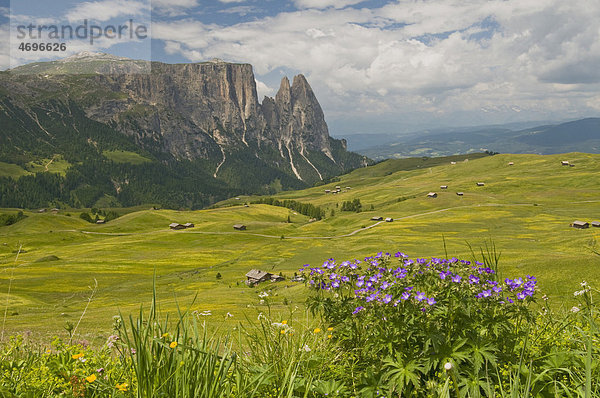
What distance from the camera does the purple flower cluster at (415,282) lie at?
6.30 meters

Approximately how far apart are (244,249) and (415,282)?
442 ft

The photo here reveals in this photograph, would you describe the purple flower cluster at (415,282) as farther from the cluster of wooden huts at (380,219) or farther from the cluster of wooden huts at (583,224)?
the cluster of wooden huts at (380,219)

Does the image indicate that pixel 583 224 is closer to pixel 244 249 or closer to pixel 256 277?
pixel 256 277

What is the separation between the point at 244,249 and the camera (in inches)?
5448

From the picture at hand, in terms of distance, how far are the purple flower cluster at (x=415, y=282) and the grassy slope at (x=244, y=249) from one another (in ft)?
105

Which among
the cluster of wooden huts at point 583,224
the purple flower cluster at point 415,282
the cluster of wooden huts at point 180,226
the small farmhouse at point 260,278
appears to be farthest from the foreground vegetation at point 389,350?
the cluster of wooden huts at point 180,226

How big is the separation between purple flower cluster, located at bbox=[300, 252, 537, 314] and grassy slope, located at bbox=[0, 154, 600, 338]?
105 feet

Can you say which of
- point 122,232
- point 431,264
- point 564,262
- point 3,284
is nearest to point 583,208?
point 564,262

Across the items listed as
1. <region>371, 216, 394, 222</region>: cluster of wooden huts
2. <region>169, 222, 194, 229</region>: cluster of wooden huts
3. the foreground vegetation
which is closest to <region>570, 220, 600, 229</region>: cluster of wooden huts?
<region>371, 216, 394, 222</region>: cluster of wooden huts

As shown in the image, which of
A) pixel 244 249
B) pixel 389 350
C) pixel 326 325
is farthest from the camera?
pixel 244 249

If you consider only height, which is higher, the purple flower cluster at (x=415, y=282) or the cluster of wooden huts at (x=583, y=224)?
the purple flower cluster at (x=415, y=282)

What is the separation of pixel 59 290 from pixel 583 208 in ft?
640

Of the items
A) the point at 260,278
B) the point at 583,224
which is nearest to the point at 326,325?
the point at 260,278

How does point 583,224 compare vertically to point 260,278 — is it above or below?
above
